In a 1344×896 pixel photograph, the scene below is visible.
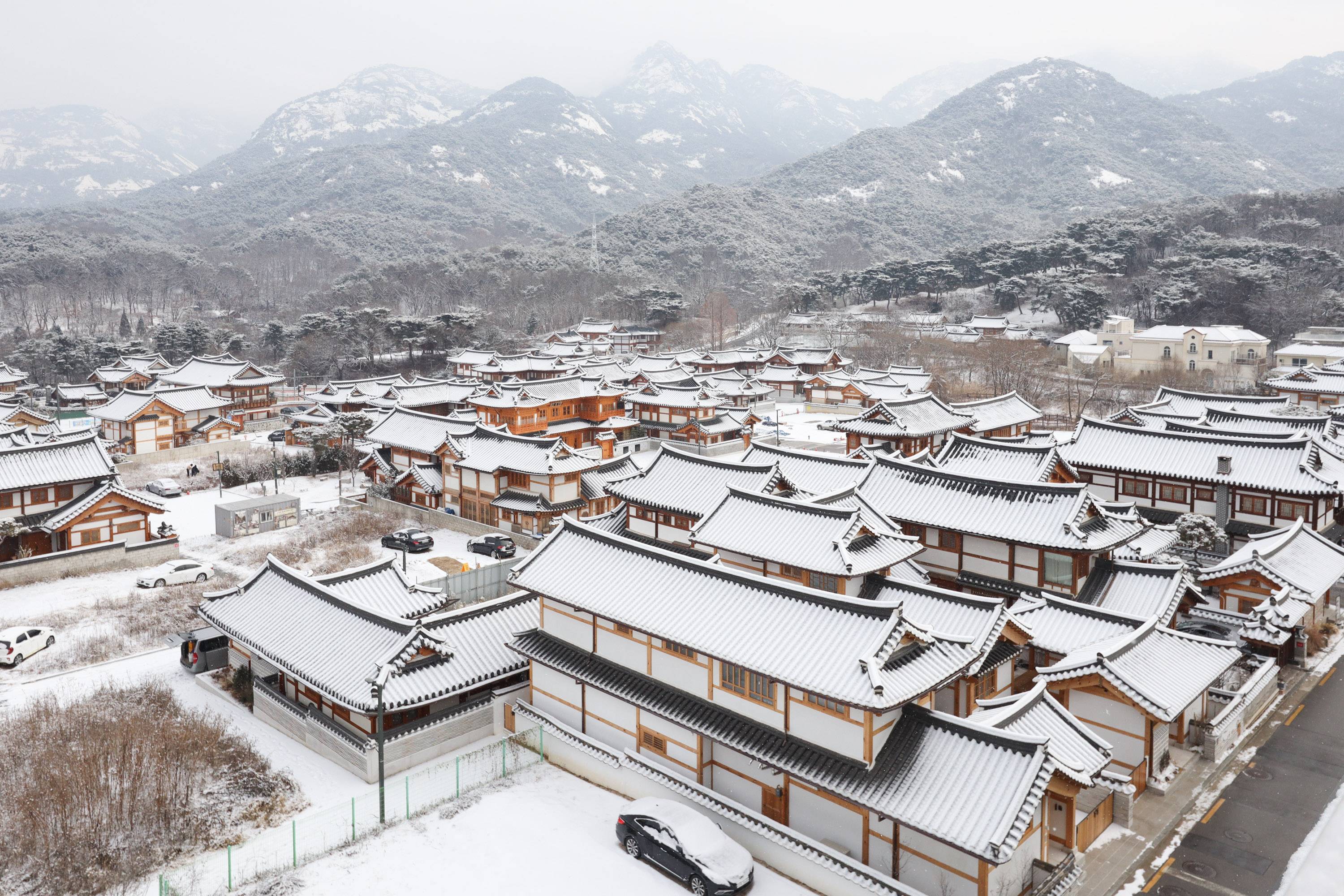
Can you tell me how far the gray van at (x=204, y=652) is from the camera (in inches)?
924

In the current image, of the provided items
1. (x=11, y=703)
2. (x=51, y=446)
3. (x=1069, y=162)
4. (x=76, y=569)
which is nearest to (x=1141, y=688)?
(x=11, y=703)

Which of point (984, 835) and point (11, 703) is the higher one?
point (984, 835)

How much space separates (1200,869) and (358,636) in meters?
18.0

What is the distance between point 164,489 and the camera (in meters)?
46.9

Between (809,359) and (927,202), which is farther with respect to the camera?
(927,202)

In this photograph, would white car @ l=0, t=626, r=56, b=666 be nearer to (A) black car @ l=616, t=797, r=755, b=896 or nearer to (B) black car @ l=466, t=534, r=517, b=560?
(B) black car @ l=466, t=534, r=517, b=560

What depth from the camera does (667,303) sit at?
4582 inches

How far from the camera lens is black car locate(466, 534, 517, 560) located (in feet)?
118

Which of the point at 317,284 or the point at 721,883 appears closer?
the point at 721,883

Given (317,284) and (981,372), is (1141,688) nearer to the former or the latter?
(981,372)

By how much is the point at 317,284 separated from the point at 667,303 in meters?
64.8

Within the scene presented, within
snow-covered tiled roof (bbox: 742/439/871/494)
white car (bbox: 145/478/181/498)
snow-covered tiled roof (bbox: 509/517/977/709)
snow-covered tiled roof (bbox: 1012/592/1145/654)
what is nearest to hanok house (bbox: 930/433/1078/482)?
snow-covered tiled roof (bbox: 742/439/871/494)

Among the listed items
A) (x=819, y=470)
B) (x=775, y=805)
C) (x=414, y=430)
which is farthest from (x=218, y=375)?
(x=775, y=805)

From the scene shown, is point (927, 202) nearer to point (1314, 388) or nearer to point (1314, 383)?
point (1314, 383)
